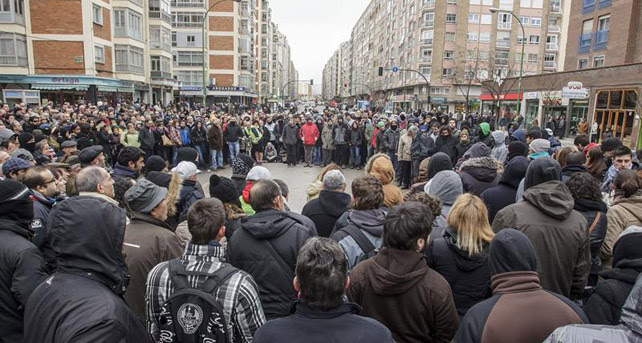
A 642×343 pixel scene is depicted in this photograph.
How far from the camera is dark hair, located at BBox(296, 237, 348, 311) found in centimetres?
192

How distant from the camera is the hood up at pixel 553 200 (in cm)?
338

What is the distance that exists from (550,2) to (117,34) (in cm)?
6059

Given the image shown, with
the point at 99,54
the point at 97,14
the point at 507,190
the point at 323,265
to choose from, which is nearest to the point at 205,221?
the point at 323,265

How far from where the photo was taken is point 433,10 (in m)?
64.9

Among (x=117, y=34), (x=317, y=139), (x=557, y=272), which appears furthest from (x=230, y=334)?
→ (x=117, y=34)

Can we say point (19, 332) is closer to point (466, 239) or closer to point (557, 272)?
point (466, 239)

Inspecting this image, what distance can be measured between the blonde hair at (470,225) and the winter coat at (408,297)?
1.53ft

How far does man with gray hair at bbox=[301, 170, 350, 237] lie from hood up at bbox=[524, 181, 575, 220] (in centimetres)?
179

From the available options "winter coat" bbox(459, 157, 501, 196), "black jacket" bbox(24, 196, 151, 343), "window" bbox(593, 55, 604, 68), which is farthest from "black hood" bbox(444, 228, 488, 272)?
"window" bbox(593, 55, 604, 68)

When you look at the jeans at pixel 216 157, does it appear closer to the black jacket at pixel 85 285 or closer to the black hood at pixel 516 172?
the black hood at pixel 516 172

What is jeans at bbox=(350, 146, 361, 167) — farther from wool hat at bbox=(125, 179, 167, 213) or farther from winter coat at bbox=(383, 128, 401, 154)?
wool hat at bbox=(125, 179, 167, 213)

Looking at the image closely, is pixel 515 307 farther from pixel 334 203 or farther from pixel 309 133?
pixel 309 133

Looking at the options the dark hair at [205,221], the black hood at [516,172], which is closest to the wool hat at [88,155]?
the dark hair at [205,221]

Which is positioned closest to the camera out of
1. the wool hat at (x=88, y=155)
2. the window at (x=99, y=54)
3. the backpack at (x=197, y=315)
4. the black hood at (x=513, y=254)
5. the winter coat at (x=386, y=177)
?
the black hood at (x=513, y=254)
